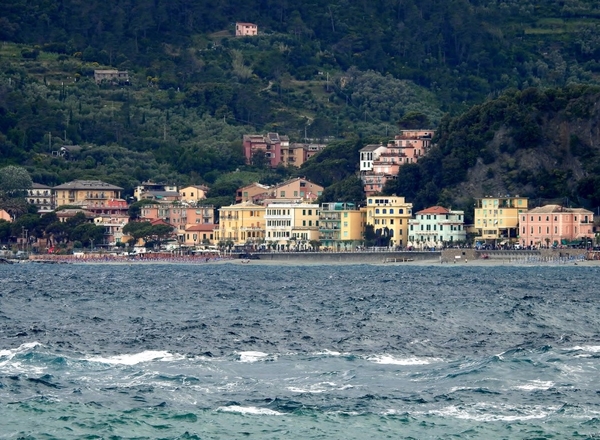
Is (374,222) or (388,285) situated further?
(374,222)

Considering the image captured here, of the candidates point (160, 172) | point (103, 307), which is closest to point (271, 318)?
point (103, 307)

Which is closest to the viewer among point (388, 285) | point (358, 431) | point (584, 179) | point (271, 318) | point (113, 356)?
point (358, 431)

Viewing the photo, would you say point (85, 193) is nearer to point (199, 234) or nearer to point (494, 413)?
point (199, 234)

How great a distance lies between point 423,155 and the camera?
163 metres

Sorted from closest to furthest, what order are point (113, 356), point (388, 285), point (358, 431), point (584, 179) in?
point (358, 431) → point (113, 356) → point (388, 285) → point (584, 179)

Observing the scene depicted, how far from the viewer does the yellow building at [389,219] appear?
479 feet

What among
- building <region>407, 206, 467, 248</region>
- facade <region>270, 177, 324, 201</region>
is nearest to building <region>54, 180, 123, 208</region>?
facade <region>270, 177, 324, 201</region>

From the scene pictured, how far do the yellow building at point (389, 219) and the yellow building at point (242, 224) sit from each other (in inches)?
513

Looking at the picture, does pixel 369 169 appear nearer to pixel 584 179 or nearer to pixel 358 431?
pixel 584 179

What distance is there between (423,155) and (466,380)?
421 ft

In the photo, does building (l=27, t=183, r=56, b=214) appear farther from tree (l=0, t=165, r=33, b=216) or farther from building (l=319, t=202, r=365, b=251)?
building (l=319, t=202, r=365, b=251)

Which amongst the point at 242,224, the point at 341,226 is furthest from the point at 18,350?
the point at 242,224

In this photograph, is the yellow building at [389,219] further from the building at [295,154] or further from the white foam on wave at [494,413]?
the white foam on wave at [494,413]

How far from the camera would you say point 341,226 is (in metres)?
150
